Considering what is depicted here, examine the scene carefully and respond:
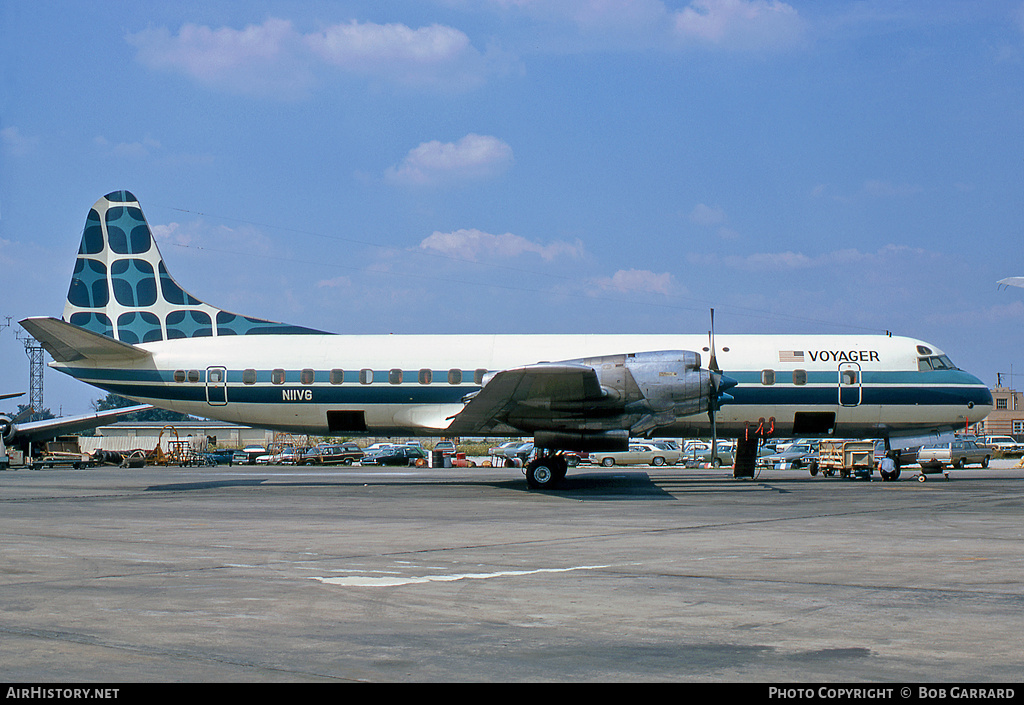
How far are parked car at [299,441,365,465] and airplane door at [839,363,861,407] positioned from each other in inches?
1380

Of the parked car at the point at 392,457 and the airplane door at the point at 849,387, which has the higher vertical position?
the airplane door at the point at 849,387

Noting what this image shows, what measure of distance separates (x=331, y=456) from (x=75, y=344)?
1182 inches

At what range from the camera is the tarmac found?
17.7 feet

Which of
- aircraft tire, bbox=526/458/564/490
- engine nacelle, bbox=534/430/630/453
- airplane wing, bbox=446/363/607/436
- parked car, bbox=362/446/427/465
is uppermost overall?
airplane wing, bbox=446/363/607/436

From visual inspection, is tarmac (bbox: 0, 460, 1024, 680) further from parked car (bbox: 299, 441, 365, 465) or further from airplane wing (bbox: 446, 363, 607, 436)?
parked car (bbox: 299, 441, 365, 465)

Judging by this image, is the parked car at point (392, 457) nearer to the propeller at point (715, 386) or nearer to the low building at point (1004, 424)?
the propeller at point (715, 386)

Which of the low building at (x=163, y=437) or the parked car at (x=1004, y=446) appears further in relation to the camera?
the low building at (x=163, y=437)

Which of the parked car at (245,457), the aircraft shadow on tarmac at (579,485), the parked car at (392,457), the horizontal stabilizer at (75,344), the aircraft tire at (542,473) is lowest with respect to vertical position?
the parked car at (245,457)

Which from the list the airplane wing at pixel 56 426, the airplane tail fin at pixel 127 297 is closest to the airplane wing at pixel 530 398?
the airplane tail fin at pixel 127 297

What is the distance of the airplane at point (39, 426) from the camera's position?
48469 mm

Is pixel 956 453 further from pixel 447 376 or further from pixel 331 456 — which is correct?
pixel 331 456

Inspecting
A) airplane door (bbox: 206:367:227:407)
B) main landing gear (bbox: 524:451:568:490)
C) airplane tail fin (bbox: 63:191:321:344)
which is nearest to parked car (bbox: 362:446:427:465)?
airplane tail fin (bbox: 63:191:321:344)

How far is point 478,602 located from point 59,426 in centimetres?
5216
